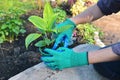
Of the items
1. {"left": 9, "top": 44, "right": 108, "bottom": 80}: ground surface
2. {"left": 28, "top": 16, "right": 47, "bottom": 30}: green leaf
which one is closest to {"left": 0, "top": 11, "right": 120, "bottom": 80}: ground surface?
{"left": 9, "top": 44, "right": 108, "bottom": 80}: ground surface

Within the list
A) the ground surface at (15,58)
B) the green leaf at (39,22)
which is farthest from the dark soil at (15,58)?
the green leaf at (39,22)

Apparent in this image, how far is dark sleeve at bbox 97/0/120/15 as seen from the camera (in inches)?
96.7

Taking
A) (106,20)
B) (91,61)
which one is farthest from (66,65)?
(106,20)

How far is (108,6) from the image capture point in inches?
98.6

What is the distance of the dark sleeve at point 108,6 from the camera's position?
2.46 metres

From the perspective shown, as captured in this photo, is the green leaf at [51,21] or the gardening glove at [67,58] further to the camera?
the green leaf at [51,21]

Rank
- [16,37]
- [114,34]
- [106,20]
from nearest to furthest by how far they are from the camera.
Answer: [16,37], [114,34], [106,20]

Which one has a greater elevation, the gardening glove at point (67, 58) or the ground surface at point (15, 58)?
the gardening glove at point (67, 58)

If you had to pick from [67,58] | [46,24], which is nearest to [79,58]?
[67,58]

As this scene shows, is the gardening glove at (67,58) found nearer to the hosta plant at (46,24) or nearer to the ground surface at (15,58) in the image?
the hosta plant at (46,24)

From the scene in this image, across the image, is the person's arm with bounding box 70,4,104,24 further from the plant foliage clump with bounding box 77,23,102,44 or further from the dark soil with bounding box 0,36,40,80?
the plant foliage clump with bounding box 77,23,102,44

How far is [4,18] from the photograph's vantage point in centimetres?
305

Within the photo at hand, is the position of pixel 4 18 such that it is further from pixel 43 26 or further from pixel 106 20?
pixel 106 20

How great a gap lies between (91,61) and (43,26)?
505 mm
